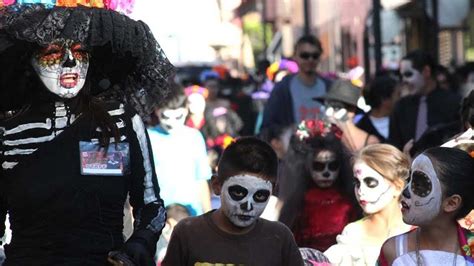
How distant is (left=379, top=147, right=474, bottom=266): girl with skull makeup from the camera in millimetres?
5098

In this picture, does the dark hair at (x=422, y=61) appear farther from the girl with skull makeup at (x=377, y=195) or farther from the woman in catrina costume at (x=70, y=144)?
the woman in catrina costume at (x=70, y=144)

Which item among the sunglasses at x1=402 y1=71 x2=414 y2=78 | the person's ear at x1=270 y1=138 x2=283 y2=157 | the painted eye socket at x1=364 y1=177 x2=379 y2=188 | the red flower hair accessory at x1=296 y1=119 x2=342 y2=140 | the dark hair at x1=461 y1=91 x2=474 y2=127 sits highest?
the dark hair at x1=461 y1=91 x2=474 y2=127

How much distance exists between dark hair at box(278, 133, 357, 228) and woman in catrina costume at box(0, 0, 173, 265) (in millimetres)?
2933

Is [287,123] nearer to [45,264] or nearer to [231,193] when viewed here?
[231,193]

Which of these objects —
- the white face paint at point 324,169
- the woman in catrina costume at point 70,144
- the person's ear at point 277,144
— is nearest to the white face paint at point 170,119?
the person's ear at point 277,144

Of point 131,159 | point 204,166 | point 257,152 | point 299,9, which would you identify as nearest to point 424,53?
point 204,166

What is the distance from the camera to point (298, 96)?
11.3m

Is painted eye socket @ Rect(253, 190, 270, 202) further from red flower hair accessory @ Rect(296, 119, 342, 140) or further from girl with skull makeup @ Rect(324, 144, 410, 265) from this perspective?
red flower hair accessory @ Rect(296, 119, 342, 140)

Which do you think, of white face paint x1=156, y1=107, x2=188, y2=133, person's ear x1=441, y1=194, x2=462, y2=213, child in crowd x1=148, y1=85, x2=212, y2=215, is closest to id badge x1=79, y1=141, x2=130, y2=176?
person's ear x1=441, y1=194, x2=462, y2=213

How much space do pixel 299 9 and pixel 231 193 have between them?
44068 mm

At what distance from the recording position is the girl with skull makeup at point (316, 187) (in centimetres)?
777

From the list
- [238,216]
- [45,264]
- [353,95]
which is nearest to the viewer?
[45,264]

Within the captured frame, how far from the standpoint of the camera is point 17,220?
468cm

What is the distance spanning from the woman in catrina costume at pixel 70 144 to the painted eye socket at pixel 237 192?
2.70 feet
